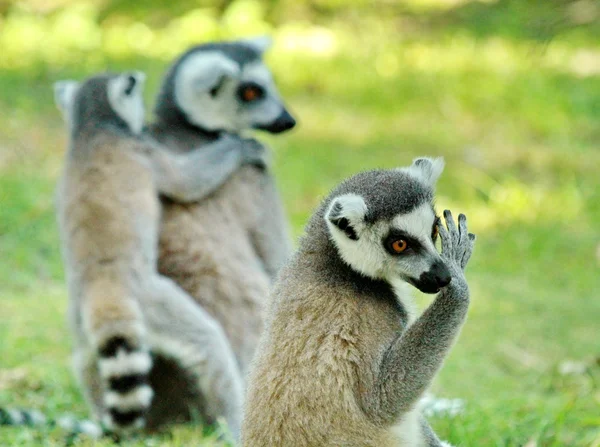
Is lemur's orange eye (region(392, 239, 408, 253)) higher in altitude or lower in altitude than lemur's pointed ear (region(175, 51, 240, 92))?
lower

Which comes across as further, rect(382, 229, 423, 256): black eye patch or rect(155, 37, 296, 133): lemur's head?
rect(155, 37, 296, 133): lemur's head

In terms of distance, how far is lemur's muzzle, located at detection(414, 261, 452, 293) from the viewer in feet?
11.7

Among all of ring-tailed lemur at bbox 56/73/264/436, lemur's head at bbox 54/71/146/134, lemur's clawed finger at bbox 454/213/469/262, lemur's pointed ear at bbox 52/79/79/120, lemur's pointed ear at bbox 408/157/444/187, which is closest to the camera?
lemur's clawed finger at bbox 454/213/469/262

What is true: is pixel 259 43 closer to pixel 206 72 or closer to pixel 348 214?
pixel 206 72

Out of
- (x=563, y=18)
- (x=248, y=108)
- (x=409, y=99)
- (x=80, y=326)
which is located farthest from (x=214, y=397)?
(x=409, y=99)

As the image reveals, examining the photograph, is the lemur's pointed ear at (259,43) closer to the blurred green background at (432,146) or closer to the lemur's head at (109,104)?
the lemur's head at (109,104)

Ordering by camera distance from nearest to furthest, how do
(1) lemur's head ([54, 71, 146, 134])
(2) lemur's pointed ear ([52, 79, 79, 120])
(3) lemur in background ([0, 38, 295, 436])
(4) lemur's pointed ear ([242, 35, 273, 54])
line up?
1. (3) lemur in background ([0, 38, 295, 436])
2. (1) lemur's head ([54, 71, 146, 134])
3. (2) lemur's pointed ear ([52, 79, 79, 120])
4. (4) lemur's pointed ear ([242, 35, 273, 54])

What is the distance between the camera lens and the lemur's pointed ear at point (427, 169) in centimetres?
393

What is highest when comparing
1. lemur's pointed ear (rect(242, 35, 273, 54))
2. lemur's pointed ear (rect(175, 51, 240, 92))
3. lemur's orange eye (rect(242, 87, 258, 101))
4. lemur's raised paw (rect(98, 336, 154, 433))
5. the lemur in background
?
lemur's pointed ear (rect(242, 35, 273, 54))

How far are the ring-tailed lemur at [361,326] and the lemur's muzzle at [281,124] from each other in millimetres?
2543

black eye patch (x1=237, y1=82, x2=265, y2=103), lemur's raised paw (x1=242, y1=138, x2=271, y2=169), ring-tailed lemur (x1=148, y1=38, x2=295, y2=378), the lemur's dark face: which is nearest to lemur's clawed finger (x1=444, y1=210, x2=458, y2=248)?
ring-tailed lemur (x1=148, y1=38, x2=295, y2=378)

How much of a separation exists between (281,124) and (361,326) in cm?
297

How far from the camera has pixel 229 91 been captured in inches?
246

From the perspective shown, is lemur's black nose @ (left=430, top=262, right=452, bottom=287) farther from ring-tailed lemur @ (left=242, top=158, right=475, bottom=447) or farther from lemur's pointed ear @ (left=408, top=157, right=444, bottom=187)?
lemur's pointed ear @ (left=408, top=157, right=444, bottom=187)
